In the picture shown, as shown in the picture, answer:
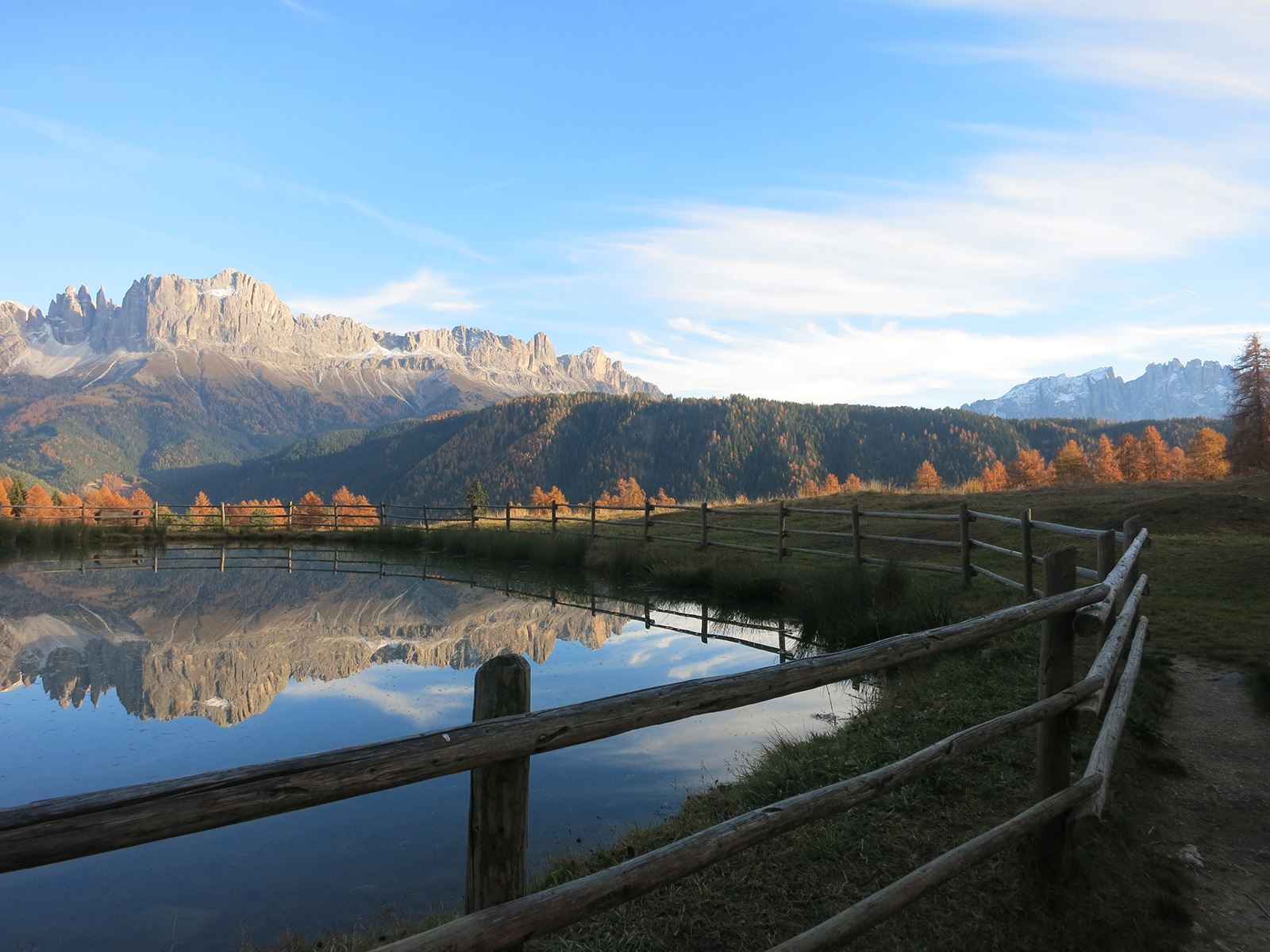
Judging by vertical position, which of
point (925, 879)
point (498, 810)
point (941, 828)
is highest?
point (498, 810)

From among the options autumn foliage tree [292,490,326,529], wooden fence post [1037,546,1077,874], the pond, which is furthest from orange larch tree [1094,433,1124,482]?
wooden fence post [1037,546,1077,874]

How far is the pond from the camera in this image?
416 centimetres

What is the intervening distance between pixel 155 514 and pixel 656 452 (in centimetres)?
13360

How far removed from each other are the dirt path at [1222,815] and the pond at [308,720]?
272cm

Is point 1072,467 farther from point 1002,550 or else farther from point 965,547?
point 1002,550

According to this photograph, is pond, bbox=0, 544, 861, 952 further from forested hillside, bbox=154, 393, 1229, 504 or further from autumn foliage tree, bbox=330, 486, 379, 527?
forested hillside, bbox=154, 393, 1229, 504

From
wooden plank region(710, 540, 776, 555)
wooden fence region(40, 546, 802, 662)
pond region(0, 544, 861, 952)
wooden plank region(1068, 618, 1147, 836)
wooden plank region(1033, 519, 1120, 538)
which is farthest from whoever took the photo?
wooden plank region(710, 540, 776, 555)

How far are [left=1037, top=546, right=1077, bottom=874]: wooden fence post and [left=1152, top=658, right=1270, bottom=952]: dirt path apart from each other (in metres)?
0.55

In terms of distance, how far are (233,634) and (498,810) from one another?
10591mm

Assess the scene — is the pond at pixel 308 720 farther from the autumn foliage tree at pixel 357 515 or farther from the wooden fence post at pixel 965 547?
the autumn foliage tree at pixel 357 515

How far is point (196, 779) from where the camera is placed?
4.88 feet

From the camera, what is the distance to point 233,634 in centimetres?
1107

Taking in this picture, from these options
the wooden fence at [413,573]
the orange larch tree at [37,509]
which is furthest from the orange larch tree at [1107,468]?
the orange larch tree at [37,509]

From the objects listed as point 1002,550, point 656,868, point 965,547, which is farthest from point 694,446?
point 656,868
